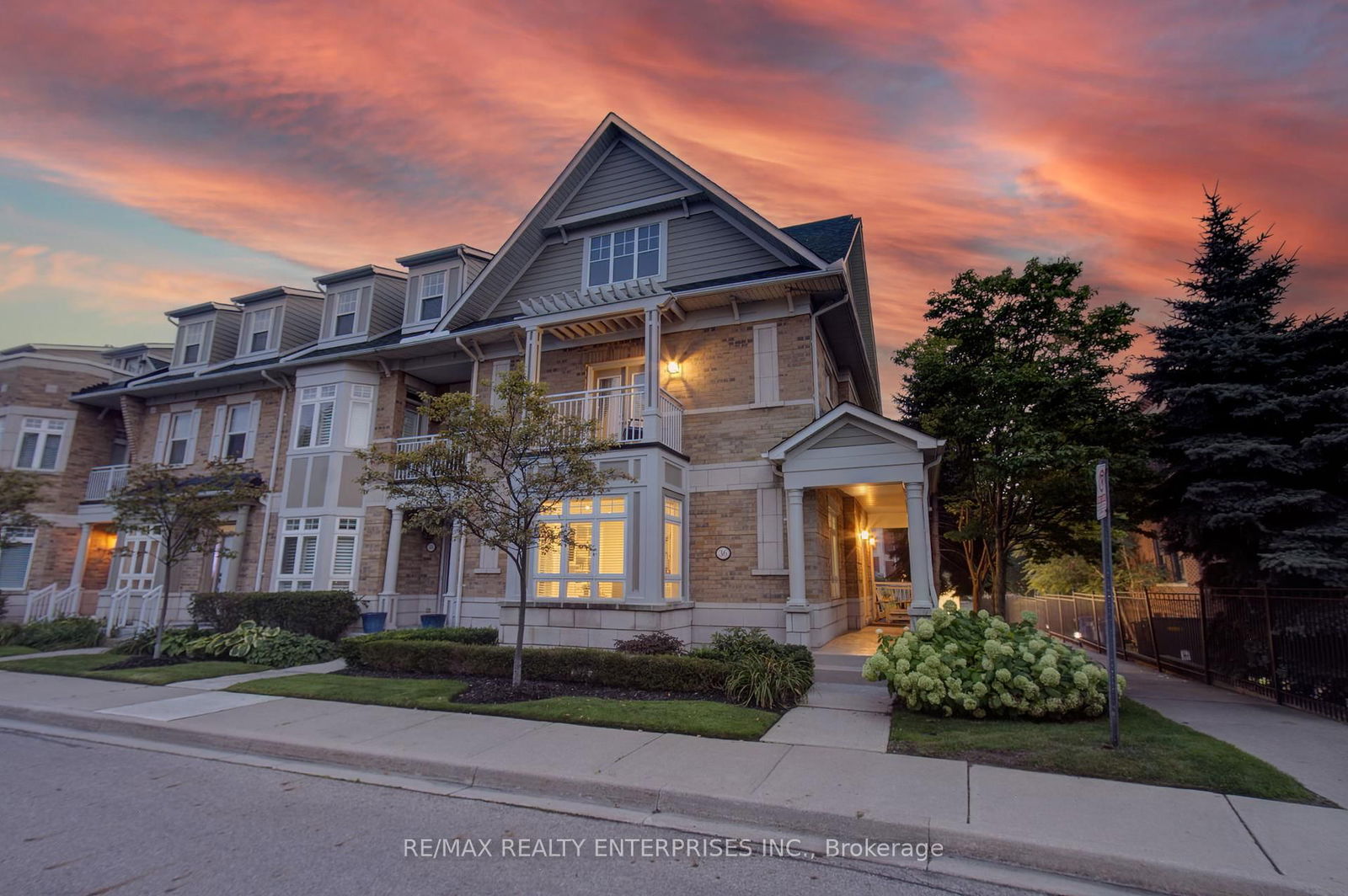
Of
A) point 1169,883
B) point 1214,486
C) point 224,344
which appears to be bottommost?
point 1169,883

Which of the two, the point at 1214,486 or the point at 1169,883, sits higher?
the point at 1214,486

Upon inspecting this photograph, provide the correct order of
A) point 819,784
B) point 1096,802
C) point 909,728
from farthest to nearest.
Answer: point 909,728, point 819,784, point 1096,802

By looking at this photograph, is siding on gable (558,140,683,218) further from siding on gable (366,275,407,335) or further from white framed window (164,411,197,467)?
white framed window (164,411,197,467)

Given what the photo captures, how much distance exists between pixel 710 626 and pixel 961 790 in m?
7.52

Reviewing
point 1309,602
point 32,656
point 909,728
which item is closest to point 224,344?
point 32,656

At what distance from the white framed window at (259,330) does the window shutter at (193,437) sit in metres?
2.41

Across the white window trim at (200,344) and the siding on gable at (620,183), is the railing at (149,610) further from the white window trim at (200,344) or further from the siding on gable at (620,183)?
the siding on gable at (620,183)

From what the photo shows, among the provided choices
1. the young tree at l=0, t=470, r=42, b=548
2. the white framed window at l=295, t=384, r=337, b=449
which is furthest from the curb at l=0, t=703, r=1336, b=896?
the young tree at l=0, t=470, r=42, b=548

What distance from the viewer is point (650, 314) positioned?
43.9ft

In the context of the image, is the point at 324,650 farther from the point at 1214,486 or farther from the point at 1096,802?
the point at 1214,486

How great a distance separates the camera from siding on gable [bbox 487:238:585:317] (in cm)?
1595

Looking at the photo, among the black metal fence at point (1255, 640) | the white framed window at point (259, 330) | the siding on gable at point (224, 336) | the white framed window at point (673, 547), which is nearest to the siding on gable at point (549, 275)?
the white framed window at point (673, 547)

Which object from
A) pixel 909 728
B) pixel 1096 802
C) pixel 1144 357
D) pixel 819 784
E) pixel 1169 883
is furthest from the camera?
pixel 1144 357

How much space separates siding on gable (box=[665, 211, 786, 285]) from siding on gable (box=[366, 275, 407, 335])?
943 centimetres
